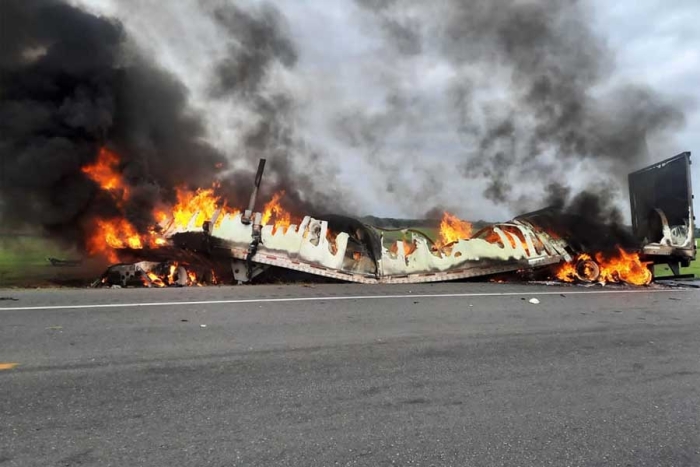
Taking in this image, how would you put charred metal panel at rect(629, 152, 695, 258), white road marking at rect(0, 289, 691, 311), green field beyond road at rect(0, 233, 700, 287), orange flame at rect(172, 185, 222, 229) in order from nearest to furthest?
white road marking at rect(0, 289, 691, 311) < orange flame at rect(172, 185, 222, 229) < charred metal panel at rect(629, 152, 695, 258) < green field beyond road at rect(0, 233, 700, 287)

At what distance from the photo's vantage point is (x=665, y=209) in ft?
36.8

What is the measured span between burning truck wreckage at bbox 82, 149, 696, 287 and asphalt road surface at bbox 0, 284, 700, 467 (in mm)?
3717

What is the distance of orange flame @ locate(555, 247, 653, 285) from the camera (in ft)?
36.1

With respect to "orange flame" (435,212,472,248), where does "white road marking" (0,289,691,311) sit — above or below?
below

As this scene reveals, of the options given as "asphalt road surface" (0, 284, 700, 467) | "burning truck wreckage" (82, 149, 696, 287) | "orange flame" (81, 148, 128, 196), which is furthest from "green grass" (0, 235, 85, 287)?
"asphalt road surface" (0, 284, 700, 467)

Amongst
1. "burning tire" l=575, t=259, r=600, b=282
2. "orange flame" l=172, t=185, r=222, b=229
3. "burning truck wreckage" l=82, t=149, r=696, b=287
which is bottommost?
"burning tire" l=575, t=259, r=600, b=282

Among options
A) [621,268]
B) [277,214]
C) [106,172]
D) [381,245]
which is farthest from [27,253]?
[621,268]

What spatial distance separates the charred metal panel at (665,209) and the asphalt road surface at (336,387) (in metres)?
5.78

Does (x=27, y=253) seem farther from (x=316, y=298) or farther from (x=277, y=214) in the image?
(x=316, y=298)

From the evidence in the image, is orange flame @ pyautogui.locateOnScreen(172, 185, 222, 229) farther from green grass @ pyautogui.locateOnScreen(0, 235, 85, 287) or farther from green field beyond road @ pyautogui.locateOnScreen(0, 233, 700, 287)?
green grass @ pyautogui.locateOnScreen(0, 235, 85, 287)

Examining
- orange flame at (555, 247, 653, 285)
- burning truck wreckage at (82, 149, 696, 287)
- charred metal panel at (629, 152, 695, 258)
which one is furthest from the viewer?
orange flame at (555, 247, 653, 285)

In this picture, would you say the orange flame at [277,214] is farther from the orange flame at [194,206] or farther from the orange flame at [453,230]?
the orange flame at [453,230]

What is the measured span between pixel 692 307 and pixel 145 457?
787 centimetres

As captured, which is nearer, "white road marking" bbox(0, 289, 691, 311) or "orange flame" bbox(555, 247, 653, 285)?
"white road marking" bbox(0, 289, 691, 311)
